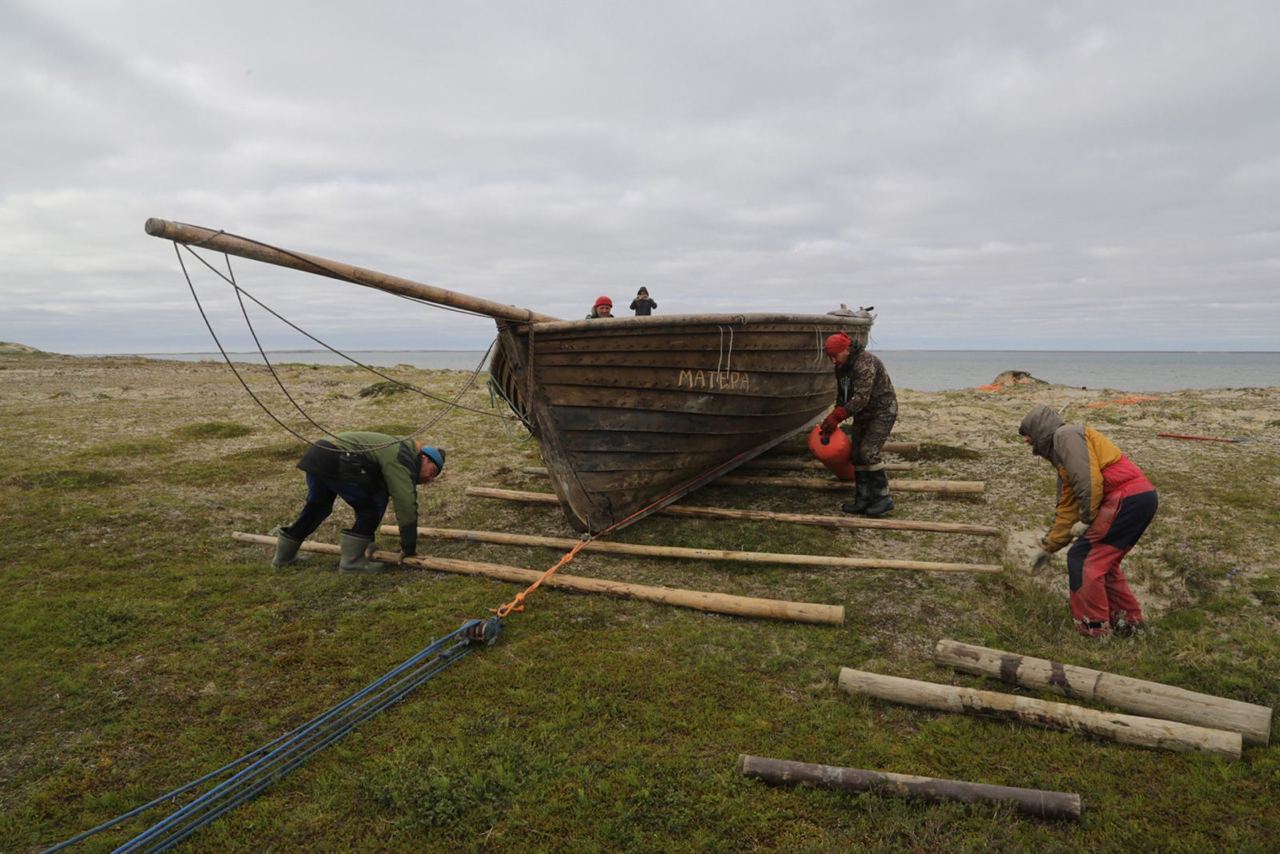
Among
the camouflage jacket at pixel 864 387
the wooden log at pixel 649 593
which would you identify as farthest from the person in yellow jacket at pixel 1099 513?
the camouflage jacket at pixel 864 387

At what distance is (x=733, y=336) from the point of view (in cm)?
709

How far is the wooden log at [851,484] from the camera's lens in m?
7.86

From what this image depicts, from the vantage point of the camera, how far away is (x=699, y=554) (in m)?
6.27

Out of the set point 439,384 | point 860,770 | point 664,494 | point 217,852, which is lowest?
point 217,852

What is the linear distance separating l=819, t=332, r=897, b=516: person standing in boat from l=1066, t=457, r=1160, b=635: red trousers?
2.70m

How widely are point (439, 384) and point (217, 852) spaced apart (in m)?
18.4

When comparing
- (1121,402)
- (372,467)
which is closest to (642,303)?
(372,467)

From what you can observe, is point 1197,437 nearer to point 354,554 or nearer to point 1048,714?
point 1048,714

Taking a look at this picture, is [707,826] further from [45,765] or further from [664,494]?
[664,494]

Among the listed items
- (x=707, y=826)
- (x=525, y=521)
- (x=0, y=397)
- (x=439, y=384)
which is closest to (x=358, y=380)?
(x=439, y=384)

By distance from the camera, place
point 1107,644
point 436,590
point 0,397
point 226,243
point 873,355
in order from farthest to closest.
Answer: point 0,397 → point 873,355 → point 436,590 → point 1107,644 → point 226,243

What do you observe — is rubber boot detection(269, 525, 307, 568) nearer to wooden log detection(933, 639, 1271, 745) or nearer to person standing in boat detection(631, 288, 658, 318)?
wooden log detection(933, 639, 1271, 745)

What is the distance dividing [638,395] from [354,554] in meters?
3.20

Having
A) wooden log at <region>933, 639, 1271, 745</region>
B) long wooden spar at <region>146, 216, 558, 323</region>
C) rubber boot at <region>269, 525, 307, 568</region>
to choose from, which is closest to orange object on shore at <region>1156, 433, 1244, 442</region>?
wooden log at <region>933, 639, 1271, 745</region>
